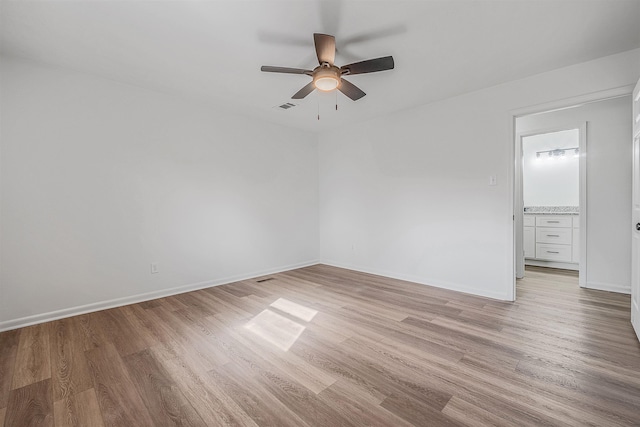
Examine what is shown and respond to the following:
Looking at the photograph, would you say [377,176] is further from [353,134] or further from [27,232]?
[27,232]

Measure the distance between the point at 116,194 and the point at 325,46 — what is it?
285 centimetres

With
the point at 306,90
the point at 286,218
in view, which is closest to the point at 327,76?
the point at 306,90

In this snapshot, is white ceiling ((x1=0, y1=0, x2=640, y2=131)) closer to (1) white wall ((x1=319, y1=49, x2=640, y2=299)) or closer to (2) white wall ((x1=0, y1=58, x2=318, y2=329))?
(1) white wall ((x1=319, y1=49, x2=640, y2=299))

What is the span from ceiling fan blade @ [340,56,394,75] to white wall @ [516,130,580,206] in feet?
14.2

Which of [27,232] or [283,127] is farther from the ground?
[283,127]

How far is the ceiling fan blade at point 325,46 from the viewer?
1968 millimetres

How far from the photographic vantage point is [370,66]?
2.24 meters

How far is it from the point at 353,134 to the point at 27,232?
4.38 meters

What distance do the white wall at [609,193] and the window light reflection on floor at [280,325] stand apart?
3.77 metres

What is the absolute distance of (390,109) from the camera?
13.4 feet

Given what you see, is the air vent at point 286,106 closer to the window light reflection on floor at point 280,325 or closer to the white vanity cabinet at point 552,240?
the window light reflection on floor at point 280,325

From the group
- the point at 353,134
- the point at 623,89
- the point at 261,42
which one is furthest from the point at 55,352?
the point at 623,89

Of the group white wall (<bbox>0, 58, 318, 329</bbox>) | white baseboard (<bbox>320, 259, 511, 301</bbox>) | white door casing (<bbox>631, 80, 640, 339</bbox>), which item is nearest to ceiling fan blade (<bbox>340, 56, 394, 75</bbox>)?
white door casing (<bbox>631, 80, 640, 339</bbox>)

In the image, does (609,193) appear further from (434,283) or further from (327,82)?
(327,82)
